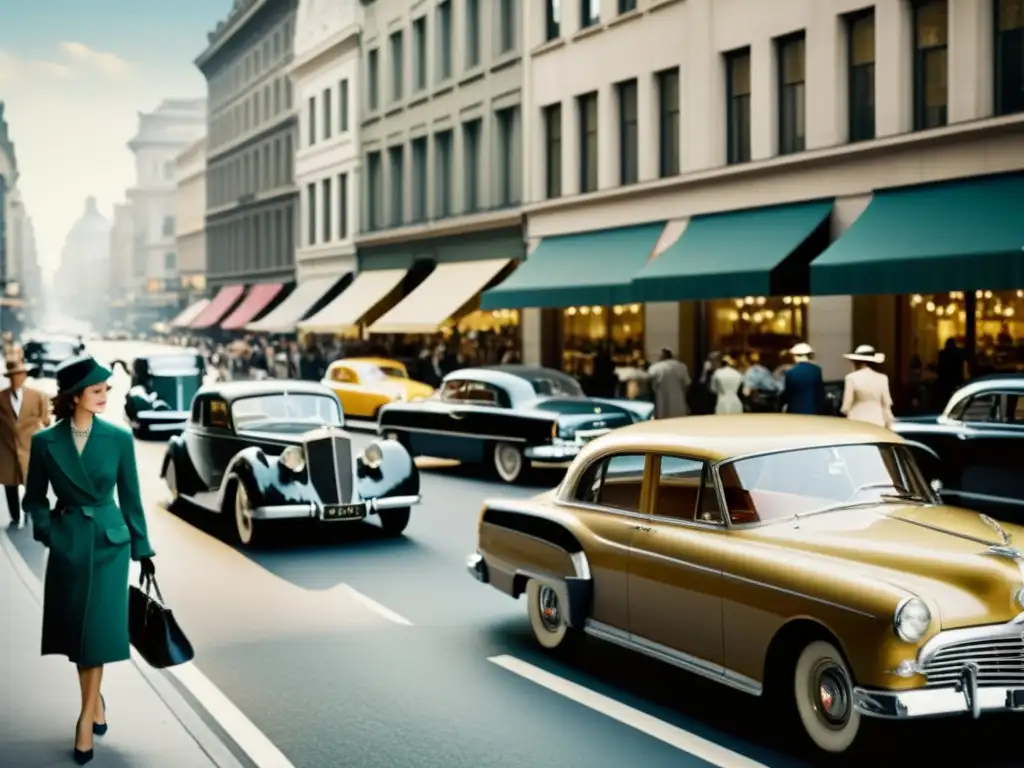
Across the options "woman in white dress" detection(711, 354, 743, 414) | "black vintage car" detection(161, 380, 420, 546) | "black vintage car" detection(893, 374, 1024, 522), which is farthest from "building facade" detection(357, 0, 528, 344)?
"black vintage car" detection(893, 374, 1024, 522)

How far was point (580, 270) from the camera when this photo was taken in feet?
102

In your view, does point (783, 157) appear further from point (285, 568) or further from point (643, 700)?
point (643, 700)

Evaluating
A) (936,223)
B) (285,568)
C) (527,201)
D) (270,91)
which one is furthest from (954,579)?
(270,91)

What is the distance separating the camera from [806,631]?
6.35 m

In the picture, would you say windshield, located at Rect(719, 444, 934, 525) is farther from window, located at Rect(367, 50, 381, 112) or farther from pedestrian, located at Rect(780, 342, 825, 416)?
window, located at Rect(367, 50, 381, 112)

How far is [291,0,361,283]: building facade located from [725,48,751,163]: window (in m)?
23.1

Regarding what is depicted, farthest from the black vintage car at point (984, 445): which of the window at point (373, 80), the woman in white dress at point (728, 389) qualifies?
the window at point (373, 80)

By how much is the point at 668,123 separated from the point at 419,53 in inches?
632

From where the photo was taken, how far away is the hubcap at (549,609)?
841 centimetres

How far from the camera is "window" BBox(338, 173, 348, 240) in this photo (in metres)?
50.9

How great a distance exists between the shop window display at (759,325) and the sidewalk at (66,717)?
62.1 ft

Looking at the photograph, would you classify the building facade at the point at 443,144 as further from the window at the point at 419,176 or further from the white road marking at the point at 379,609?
the white road marking at the point at 379,609

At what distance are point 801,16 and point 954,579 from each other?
829 inches

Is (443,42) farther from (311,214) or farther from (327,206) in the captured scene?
(311,214)
